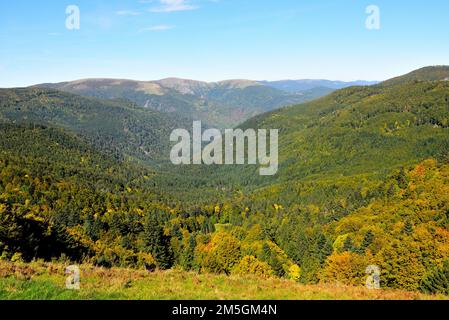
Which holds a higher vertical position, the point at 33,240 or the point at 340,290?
the point at 340,290

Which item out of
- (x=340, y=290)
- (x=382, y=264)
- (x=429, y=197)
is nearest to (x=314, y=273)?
(x=382, y=264)

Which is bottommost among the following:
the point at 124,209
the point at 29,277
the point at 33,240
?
the point at 124,209

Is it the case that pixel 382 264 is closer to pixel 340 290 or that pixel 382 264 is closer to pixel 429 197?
pixel 340 290

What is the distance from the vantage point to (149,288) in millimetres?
21047

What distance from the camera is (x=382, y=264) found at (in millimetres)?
71688

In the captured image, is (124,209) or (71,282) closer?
(71,282)

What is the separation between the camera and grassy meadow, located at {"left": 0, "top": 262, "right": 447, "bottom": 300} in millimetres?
17859

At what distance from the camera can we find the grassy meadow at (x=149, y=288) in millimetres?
17859

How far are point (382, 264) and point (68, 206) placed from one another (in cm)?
13052
